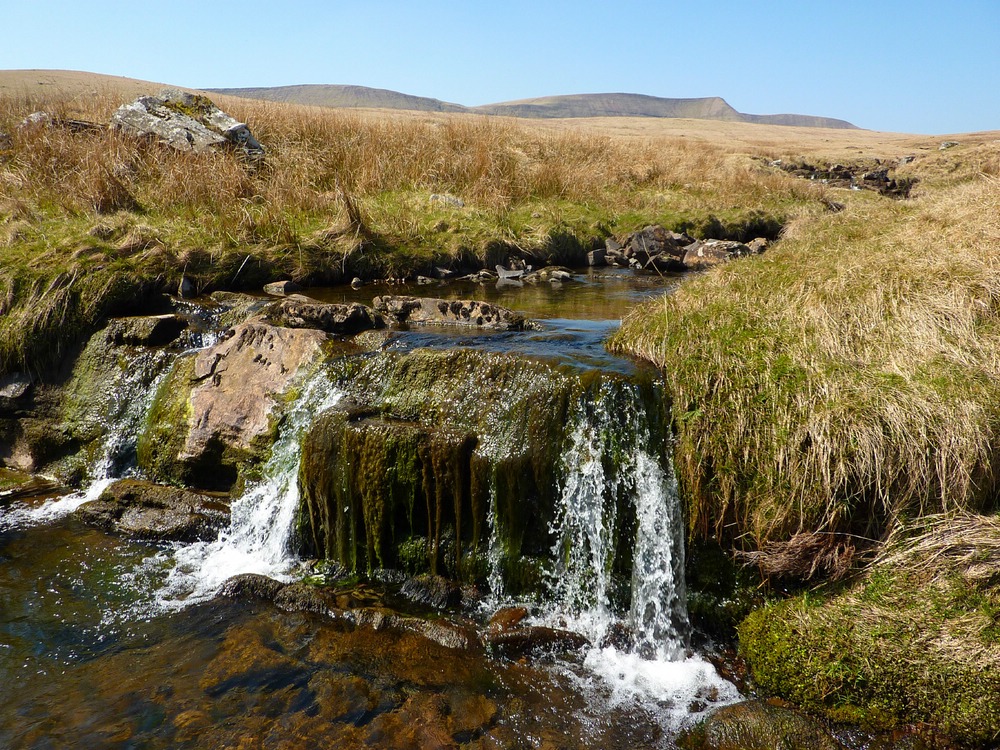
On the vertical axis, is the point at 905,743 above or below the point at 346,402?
below

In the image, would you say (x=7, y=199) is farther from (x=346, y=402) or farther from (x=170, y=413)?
(x=346, y=402)

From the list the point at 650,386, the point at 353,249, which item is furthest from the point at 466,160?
the point at 650,386

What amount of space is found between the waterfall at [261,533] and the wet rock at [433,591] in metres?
1.19

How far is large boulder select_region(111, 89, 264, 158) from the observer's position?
529 inches

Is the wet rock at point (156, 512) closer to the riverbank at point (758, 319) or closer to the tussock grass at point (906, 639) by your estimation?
the riverbank at point (758, 319)

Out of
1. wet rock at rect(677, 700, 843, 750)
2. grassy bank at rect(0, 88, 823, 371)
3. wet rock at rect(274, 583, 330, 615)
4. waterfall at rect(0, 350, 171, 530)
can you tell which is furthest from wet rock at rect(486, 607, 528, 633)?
grassy bank at rect(0, 88, 823, 371)

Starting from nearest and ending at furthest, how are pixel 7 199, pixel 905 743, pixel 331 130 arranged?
pixel 905 743
pixel 7 199
pixel 331 130

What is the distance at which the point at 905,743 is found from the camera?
400cm

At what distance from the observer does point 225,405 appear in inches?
289

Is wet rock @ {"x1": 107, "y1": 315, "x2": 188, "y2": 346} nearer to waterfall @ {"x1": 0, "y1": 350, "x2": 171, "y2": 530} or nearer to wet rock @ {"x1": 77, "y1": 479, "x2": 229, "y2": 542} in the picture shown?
waterfall @ {"x1": 0, "y1": 350, "x2": 171, "y2": 530}

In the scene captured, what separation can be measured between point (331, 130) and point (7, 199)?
6.92 m

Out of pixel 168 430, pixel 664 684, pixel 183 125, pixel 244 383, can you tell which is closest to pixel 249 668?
pixel 664 684

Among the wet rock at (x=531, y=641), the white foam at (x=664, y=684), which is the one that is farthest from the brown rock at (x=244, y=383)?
the white foam at (x=664, y=684)

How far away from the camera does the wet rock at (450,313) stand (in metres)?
8.09
